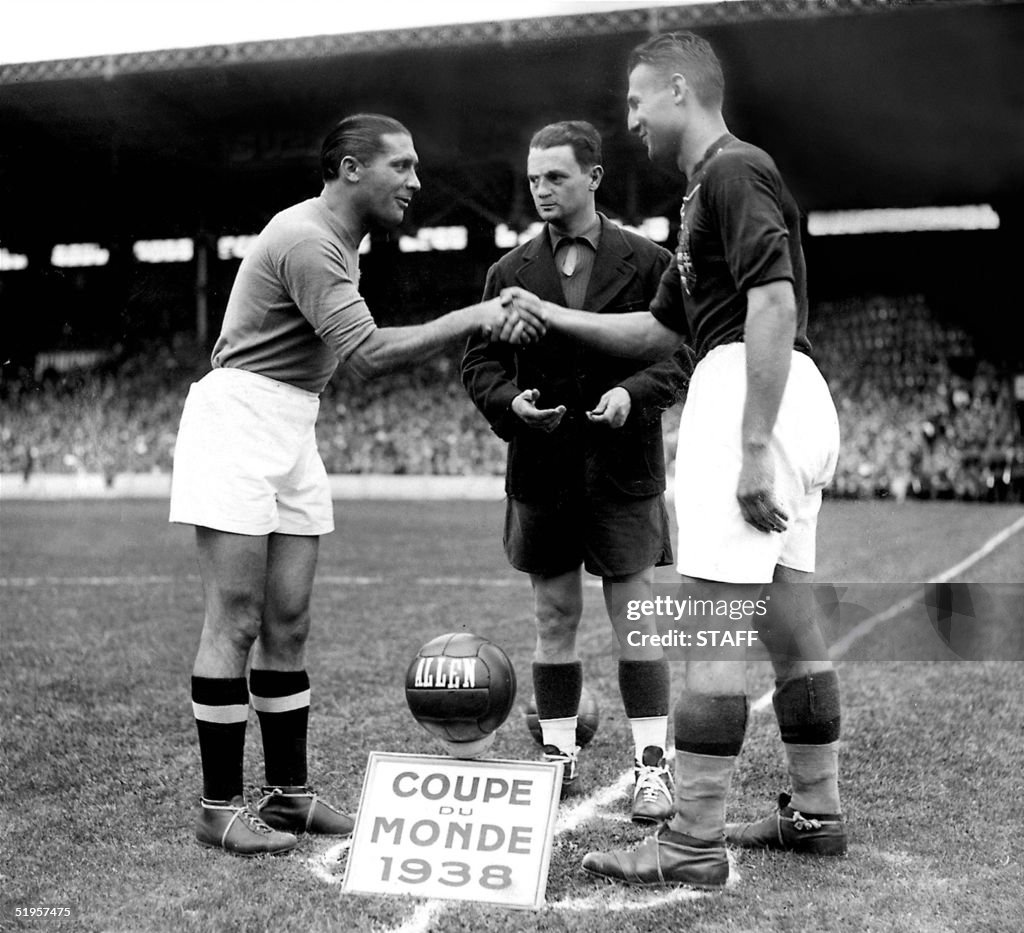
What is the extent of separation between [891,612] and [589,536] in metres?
4.08

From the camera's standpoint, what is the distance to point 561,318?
9.71 feet

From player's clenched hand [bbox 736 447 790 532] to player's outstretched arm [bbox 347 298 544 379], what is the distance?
2.53 ft

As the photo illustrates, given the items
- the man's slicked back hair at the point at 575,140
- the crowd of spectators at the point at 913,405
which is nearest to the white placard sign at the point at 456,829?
the man's slicked back hair at the point at 575,140

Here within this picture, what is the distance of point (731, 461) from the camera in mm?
2553

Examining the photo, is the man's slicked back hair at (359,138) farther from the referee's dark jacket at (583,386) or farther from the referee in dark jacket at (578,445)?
the referee's dark jacket at (583,386)

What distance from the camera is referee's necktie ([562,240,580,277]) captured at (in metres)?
3.45

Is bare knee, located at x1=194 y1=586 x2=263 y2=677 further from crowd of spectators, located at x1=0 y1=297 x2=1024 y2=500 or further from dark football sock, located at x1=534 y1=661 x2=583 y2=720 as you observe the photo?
crowd of spectators, located at x1=0 y1=297 x2=1024 y2=500

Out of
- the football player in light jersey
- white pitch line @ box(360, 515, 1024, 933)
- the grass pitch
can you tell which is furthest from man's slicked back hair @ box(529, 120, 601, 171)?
white pitch line @ box(360, 515, 1024, 933)

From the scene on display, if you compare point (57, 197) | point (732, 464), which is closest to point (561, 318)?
point (732, 464)

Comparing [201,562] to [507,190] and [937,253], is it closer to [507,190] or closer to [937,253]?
[507,190]

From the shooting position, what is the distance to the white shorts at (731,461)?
8.34 ft

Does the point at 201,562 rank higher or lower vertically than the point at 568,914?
higher

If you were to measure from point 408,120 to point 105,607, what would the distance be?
169 inches

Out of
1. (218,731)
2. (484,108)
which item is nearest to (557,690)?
(218,731)
